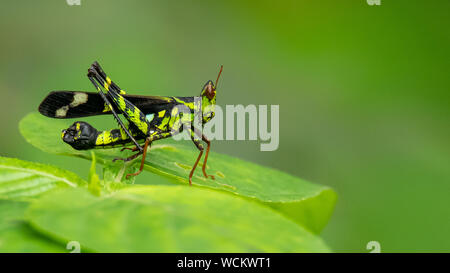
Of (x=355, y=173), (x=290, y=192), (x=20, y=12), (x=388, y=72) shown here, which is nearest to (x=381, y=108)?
(x=388, y=72)

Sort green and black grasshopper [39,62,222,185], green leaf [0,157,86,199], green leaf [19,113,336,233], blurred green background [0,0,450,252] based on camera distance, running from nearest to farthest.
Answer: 1. green leaf [0,157,86,199]
2. green leaf [19,113,336,233]
3. green and black grasshopper [39,62,222,185]
4. blurred green background [0,0,450,252]

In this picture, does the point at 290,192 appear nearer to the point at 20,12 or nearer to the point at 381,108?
the point at 381,108

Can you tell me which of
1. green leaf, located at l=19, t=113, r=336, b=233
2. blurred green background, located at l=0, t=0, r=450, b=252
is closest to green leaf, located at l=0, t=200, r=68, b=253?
green leaf, located at l=19, t=113, r=336, b=233

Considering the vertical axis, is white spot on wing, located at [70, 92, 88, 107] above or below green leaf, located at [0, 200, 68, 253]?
above

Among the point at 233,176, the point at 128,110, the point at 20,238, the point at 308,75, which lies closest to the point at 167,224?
the point at 20,238

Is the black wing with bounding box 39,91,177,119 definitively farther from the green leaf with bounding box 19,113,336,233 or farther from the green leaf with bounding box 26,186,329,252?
the green leaf with bounding box 26,186,329,252

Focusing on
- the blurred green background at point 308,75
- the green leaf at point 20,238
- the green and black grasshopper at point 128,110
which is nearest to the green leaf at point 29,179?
the green leaf at point 20,238
